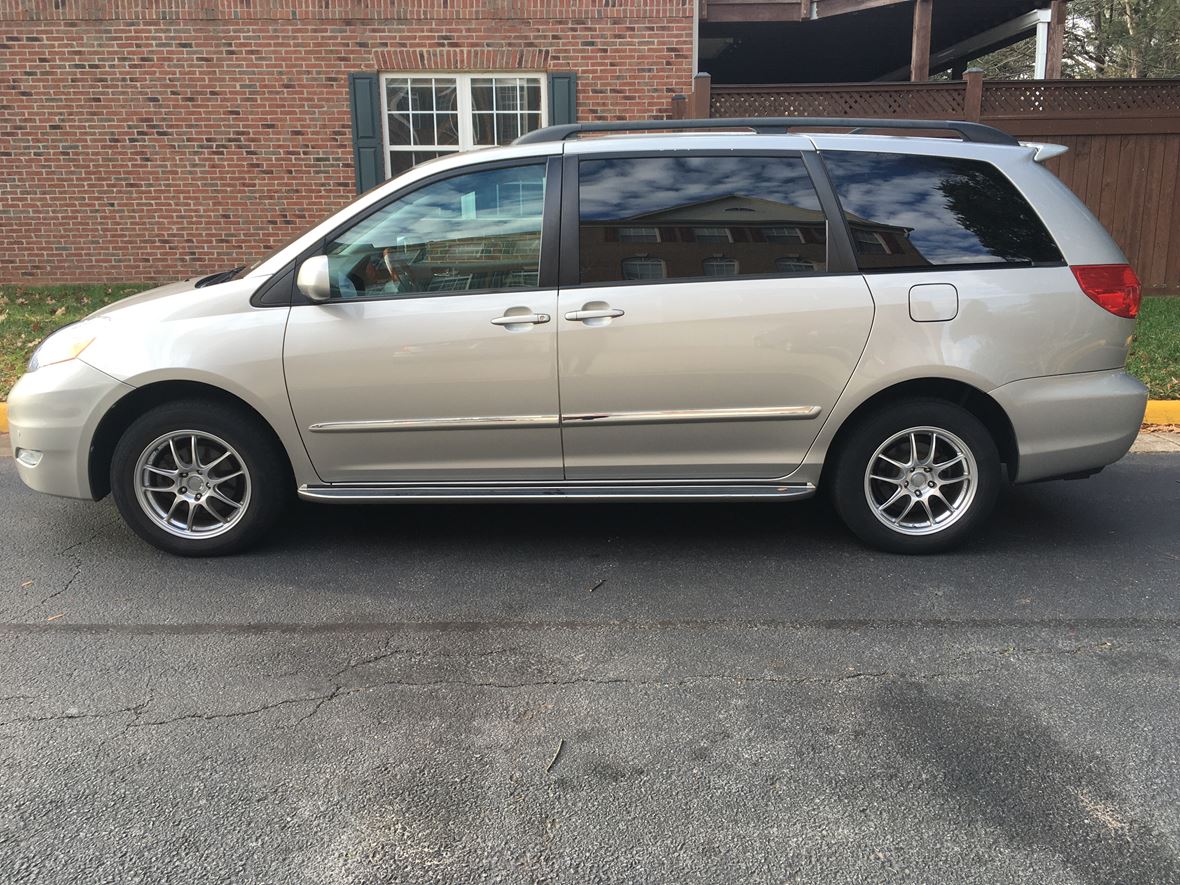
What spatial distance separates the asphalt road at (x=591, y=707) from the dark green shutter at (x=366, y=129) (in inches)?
267

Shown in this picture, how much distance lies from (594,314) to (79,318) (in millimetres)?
7282

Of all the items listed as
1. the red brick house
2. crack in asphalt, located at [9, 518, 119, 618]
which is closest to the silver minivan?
crack in asphalt, located at [9, 518, 119, 618]

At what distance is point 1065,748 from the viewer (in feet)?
9.36

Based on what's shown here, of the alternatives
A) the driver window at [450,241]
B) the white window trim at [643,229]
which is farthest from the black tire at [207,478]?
the white window trim at [643,229]

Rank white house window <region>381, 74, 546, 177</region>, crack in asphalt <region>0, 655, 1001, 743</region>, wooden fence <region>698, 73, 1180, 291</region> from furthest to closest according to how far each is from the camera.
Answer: white house window <region>381, 74, 546, 177</region> < wooden fence <region>698, 73, 1180, 291</region> < crack in asphalt <region>0, 655, 1001, 743</region>

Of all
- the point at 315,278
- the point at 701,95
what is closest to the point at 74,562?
the point at 315,278

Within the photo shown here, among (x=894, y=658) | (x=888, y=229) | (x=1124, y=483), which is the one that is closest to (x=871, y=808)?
(x=894, y=658)

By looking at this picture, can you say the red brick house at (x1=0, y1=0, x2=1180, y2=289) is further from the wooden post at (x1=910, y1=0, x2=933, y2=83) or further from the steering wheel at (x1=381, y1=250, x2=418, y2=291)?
the steering wheel at (x1=381, y1=250, x2=418, y2=291)

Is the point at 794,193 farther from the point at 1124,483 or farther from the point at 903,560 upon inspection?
the point at 1124,483

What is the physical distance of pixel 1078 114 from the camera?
399 inches

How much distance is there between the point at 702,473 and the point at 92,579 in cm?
269

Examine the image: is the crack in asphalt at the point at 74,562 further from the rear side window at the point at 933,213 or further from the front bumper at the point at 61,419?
the rear side window at the point at 933,213

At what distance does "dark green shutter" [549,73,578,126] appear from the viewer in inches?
416

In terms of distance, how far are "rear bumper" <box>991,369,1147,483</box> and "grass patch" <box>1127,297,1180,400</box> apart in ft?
10.7
